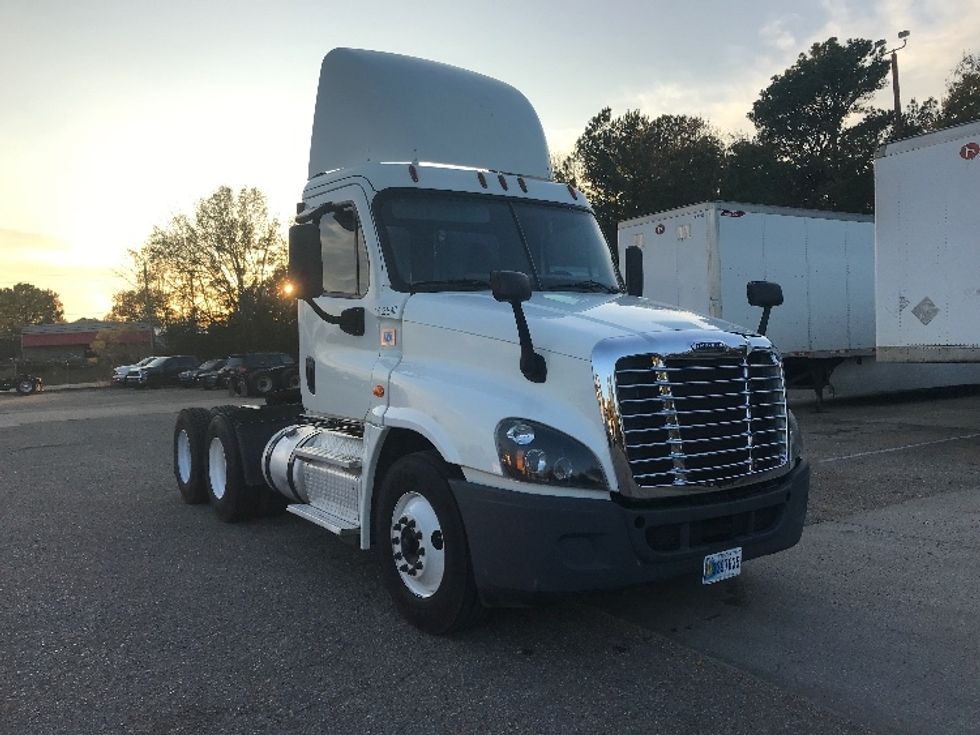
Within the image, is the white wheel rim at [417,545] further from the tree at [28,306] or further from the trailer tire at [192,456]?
the tree at [28,306]

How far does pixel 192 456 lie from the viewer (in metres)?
7.99

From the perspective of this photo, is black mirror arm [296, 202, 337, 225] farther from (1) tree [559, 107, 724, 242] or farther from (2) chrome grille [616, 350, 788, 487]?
(1) tree [559, 107, 724, 242]

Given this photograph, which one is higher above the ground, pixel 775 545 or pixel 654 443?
pixel 654 443

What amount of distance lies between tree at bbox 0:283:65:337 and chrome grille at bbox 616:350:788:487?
151m

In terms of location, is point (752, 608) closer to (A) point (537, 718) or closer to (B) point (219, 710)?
(A) point (537, 718)

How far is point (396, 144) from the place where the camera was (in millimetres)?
5938

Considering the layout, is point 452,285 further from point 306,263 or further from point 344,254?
point 306,263

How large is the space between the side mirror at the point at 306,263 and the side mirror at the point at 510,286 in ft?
5.27

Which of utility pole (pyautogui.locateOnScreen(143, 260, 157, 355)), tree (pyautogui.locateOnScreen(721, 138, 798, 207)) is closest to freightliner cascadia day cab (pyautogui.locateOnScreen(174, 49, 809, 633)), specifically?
tree (pyautogui.locateOnScreen(721, 138, 798, 207))

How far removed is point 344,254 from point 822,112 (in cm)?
4388

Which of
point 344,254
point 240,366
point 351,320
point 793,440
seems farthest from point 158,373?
point 793,440

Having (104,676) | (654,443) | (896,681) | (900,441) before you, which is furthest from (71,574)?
(900,441)

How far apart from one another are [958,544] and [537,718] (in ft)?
13.8

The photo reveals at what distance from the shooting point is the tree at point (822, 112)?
135 ft
